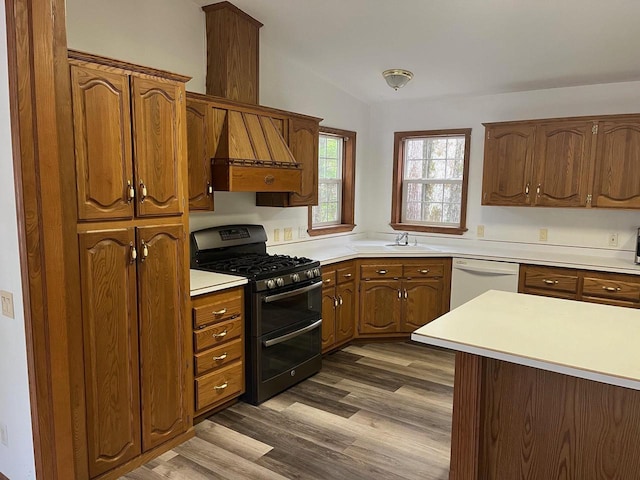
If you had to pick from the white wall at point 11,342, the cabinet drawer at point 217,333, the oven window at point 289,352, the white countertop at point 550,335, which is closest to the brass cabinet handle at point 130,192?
the white wall at point 11,342

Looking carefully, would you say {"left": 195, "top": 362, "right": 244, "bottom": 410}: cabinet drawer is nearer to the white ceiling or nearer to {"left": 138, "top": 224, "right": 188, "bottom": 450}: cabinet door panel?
{"left": 138, "top": 224, "right": 188, "bottom": 450}: cabinet door panel

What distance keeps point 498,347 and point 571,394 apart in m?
0.37

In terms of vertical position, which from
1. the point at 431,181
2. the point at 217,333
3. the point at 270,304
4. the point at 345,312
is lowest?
the point at 345,312

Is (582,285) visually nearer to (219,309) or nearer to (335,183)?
(335,183)

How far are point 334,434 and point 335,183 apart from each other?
2.78 m

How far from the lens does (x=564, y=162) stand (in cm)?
396

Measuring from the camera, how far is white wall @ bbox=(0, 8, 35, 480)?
194cm

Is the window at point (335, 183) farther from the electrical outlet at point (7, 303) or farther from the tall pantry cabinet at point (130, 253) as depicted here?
the electrical outlet at point (7, 303)

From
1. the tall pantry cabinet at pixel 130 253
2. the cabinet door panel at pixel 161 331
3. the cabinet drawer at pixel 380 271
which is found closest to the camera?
the tall pantry cabinet at pixel 130 253

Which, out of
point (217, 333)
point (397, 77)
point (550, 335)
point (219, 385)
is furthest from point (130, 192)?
point (397, 77)

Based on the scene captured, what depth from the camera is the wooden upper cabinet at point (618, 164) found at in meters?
3.70

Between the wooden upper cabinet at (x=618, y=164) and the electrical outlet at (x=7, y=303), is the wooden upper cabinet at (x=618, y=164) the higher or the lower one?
the higher one

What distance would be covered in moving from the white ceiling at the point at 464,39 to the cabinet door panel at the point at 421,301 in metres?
1.85

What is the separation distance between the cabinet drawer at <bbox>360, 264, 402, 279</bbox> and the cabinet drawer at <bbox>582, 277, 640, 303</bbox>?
1513mm
